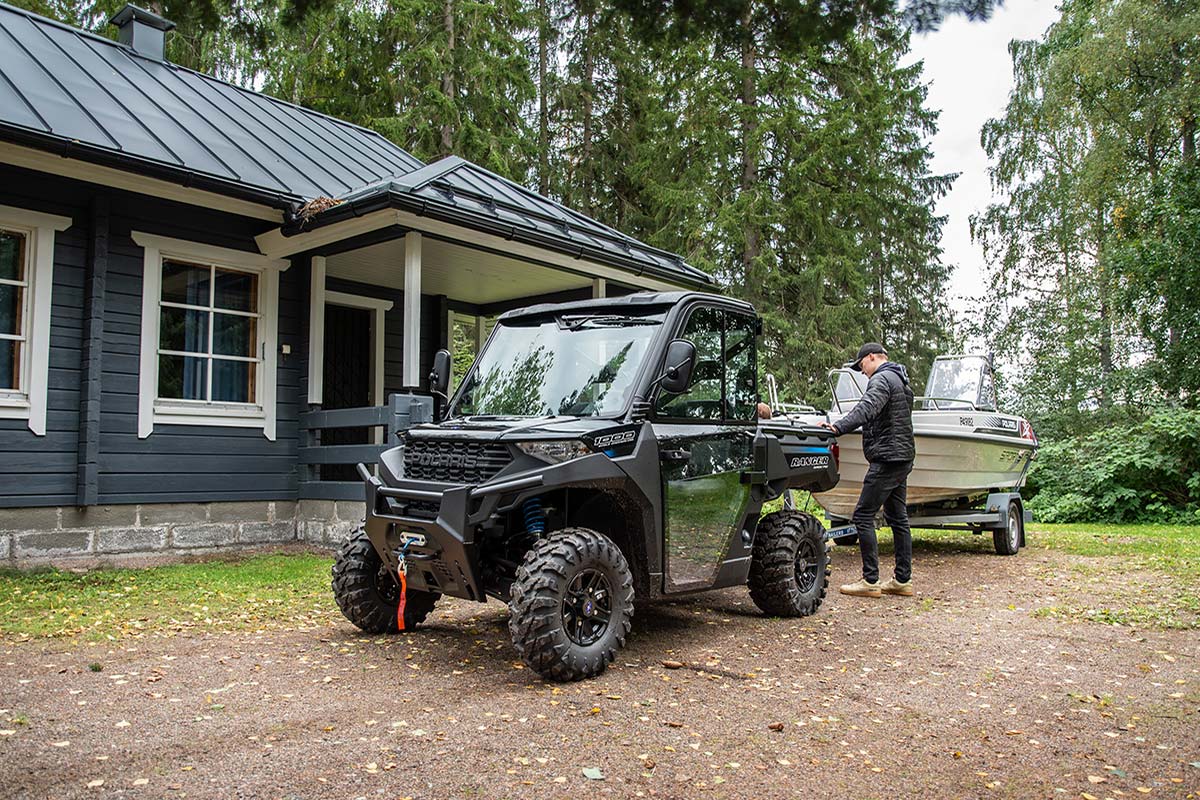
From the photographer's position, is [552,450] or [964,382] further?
[964,382]

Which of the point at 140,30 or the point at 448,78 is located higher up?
the point at 448,78

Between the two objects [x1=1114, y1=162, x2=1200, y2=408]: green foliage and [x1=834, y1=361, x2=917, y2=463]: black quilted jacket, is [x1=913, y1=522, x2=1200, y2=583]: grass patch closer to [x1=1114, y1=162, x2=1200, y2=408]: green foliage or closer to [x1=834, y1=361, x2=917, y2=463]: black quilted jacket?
[x1=834, y1=361, x2=917, y2=463]: black quilted jacket

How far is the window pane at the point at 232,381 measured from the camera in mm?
9805

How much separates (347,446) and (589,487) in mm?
5338

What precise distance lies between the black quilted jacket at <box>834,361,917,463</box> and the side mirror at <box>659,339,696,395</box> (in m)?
2.54

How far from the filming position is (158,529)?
29.6ft

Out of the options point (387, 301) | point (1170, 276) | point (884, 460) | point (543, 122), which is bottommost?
point (884, 460)

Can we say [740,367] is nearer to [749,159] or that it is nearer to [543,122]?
[749,159]

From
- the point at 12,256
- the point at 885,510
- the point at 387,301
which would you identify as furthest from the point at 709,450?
the point at 387,301

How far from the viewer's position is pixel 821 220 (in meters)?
24.0

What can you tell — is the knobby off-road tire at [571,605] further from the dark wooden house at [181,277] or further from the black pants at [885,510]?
the dark wooden house at [181,277]

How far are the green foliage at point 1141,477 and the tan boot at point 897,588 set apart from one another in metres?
10.6

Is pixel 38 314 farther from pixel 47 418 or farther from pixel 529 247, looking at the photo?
pixel 529 247

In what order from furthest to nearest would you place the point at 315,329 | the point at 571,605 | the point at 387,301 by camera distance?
the point at 387,301 → the point at 315,329 → the point at 571,605
